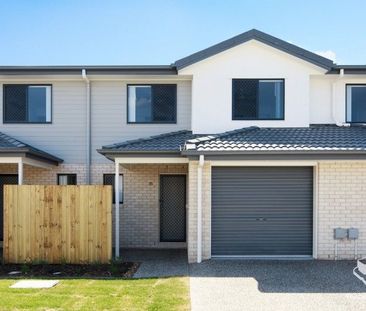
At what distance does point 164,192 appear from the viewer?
15594mm

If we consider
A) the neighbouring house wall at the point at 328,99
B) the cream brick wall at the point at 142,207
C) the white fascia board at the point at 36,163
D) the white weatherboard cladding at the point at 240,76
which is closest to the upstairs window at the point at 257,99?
the white weatherboard cladding at the point at 240,76

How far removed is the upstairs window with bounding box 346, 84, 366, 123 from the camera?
15.1 meters

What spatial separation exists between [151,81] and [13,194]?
584 centimetres

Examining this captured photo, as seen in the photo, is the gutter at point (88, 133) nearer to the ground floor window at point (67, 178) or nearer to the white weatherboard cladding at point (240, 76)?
the ground floor window at point (67, 178)

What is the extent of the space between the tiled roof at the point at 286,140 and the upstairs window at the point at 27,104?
19.0 ft

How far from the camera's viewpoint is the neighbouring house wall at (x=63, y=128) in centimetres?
1556

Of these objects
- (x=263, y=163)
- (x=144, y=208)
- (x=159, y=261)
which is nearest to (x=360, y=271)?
(x=263, y=163)

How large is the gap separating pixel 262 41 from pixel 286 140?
12.1ft

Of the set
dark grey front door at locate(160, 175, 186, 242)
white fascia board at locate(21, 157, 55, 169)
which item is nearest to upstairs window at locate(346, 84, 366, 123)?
dark grey front door at locate(160, 175, 186, 242)

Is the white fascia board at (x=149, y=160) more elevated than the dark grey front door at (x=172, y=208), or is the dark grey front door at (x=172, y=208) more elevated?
the white fascia board at (x=149, y=160)

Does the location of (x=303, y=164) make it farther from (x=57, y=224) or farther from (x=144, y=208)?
(x=57, y=224)

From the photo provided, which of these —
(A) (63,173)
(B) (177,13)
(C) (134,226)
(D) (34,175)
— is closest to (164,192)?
(C) (134,226)

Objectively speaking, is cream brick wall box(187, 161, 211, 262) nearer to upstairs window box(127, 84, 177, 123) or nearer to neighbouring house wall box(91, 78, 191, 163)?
neighbouring house wall box(91, 78, 191, 163)

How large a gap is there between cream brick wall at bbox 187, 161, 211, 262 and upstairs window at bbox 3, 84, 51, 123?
6.10 metres
